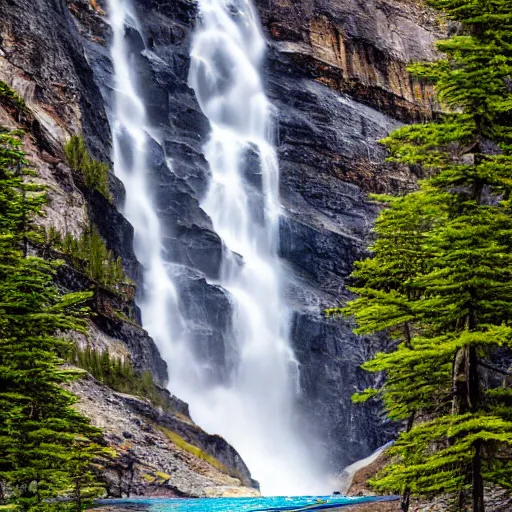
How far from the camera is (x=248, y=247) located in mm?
55594

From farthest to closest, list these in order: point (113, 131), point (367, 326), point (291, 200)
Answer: point (291, 200), point (113, 131), point (367, 326)

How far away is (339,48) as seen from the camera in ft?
242

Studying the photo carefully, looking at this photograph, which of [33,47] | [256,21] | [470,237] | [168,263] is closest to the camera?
[470,237]

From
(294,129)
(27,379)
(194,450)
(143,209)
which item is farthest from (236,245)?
(27,379)

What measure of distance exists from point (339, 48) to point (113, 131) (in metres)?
31.4

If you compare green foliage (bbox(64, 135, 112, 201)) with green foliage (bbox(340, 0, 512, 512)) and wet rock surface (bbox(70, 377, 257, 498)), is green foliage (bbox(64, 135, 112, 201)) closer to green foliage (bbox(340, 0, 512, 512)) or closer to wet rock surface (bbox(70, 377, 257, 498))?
wet rock surface (bbox(70, 377, 257, 498))

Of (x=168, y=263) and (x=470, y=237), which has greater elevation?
(x=168, y=263)

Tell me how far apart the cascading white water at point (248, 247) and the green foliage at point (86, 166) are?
13543mm

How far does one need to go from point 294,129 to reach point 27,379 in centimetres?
5801

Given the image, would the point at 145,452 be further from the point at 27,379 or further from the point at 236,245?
the point at 236,245

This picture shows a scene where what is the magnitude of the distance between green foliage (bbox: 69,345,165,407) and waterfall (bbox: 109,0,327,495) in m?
9.01

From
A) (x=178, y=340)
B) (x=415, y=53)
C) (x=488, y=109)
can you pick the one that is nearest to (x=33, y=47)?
(x=178, y=340)

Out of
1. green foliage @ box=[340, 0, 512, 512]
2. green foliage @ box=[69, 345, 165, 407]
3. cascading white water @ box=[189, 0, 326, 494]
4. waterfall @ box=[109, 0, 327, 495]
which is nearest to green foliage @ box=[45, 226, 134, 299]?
green foliage @ box=[69, 345, 165, 407]

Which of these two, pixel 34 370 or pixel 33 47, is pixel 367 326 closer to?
pixel 34 370
